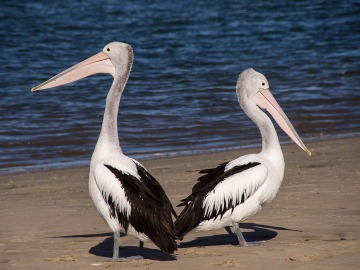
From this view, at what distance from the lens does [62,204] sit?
709cm

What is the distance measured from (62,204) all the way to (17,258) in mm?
1628

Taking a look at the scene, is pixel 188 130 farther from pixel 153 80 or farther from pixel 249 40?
pixel 249 40

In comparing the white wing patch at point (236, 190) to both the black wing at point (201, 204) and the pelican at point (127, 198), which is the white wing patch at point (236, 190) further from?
the pelican at point (127, 198)

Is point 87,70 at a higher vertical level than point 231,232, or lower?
higher

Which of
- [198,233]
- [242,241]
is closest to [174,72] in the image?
[198,233]

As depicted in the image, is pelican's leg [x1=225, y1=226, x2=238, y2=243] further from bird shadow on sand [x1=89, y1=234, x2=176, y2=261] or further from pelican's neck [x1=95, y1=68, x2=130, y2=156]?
pelican's neck [x1=95, y1=68, x2=130, y2=156]

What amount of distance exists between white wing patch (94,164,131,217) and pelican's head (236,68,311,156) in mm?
1336

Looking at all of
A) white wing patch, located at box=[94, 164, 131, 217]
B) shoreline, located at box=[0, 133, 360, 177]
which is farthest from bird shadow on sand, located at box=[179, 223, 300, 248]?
shoreline, located at box=[0, 133, 360, 177]

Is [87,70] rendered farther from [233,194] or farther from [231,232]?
[231,232]

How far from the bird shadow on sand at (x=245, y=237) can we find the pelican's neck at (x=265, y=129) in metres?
0.54

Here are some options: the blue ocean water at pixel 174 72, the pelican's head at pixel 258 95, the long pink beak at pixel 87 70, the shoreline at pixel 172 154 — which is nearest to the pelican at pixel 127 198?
the long pink beak at pixel 87 70

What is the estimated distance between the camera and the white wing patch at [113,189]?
5352 millimetres

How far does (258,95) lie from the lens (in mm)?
6301

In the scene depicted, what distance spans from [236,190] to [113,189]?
85 centimetres
